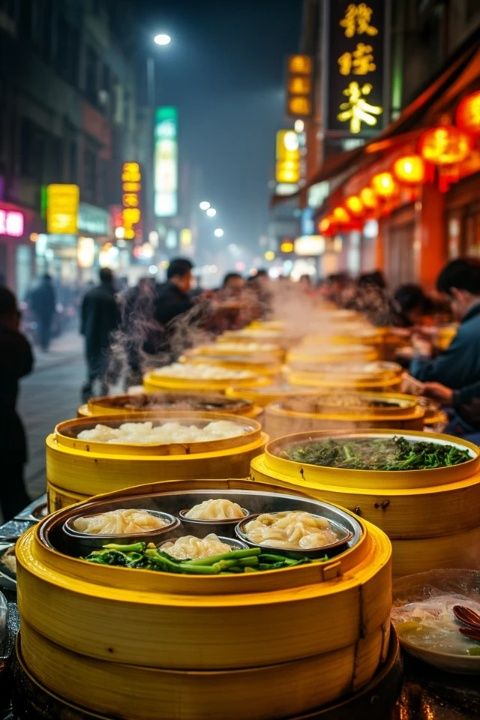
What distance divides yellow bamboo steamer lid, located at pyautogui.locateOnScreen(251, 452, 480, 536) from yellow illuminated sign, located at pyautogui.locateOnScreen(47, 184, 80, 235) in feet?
84.2

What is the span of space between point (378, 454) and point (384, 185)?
11.4 m

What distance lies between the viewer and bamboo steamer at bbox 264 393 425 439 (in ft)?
11.9

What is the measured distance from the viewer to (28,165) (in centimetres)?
3127

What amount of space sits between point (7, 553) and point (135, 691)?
146cm

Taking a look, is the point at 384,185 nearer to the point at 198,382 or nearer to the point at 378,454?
the point at 198,382

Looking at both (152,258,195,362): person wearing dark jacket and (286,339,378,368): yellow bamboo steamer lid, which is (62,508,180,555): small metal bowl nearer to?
(286,339,378,368): yellow bamboo steamer lid

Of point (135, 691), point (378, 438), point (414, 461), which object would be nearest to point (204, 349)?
point (378, 438)

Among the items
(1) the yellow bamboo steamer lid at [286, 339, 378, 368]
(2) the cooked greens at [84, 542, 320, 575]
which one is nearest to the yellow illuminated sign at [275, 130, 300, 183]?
(1) the yellow bamboo steamer lid at [286, 339, 378, 368]

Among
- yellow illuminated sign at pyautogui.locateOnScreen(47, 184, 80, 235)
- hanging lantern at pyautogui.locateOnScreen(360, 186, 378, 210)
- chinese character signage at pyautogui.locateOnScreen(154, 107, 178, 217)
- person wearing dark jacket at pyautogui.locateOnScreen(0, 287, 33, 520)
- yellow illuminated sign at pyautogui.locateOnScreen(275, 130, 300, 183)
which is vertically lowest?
person wearing dark jacket at pyautogui.locateOnScreen(0, 287, 33, 520)

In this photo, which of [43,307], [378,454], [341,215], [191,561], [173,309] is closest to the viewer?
[191,561]

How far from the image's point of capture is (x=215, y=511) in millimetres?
2318

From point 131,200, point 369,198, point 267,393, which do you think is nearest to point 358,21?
point 369,198

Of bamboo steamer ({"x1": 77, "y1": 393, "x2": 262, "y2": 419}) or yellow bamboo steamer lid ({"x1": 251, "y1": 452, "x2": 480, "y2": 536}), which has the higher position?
bamboo steamer ({"x1": 77, "y1": 393, "x2": 262, "y2": 419})

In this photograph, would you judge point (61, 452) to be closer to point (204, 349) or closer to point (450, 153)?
point (204, 349)
